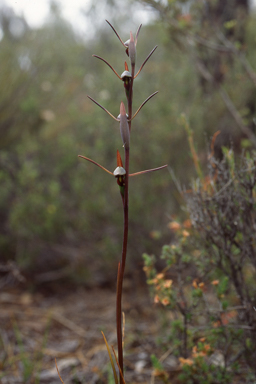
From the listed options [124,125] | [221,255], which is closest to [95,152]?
[221,255]

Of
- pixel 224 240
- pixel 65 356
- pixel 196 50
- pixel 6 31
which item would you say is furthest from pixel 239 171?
pixel 6 31

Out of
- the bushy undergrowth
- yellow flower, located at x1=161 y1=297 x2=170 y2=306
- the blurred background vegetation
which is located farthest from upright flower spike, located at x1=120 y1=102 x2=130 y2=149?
the blurred background vegetation

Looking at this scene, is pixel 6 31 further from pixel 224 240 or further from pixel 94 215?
pixel 224 240

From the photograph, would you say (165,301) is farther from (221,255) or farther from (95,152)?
(95,152)

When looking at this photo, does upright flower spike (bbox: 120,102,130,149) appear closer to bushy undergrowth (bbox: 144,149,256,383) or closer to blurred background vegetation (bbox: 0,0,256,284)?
bushy undergrowth (bbox: 144,149,256,383)

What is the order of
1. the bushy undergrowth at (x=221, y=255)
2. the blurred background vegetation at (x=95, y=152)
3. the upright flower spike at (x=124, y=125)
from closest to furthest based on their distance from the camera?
the upright flower spike at (x=124, y=125) < the bushy undergrowth at (x=221, y=255) < the blurred background vegetation at (x=95, y=152)

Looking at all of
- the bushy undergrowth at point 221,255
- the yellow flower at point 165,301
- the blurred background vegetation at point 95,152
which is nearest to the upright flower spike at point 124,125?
the bushy undergrowth at point 221,255

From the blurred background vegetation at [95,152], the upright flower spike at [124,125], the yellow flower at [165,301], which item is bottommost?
the yellow flower at [165,301]

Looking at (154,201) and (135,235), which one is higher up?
(154,201)

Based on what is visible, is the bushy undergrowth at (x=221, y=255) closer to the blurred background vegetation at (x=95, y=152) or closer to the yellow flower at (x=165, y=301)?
the yellow flower at (x=165, y=301)
